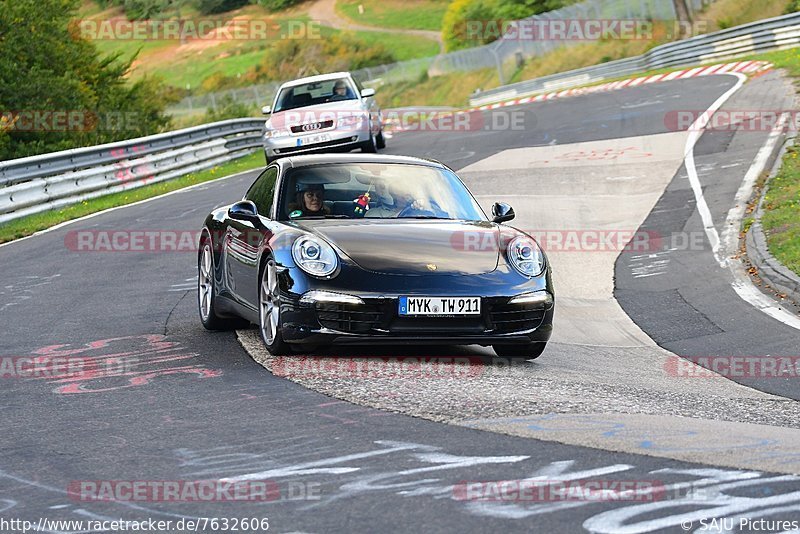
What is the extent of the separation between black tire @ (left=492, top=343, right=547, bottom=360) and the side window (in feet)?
6.47

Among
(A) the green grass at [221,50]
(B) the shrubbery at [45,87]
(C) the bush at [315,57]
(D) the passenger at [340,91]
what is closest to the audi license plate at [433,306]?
(D) the passenger at [340,91]

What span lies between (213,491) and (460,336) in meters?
3.26

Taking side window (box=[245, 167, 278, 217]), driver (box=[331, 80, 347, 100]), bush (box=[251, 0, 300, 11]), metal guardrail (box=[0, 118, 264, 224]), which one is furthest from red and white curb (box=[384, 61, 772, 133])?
bush (box=[251, 0, 300, 11])

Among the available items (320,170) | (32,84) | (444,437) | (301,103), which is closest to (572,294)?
(320,170)

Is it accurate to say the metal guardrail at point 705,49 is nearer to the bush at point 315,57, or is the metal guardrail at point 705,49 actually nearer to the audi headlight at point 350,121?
the audi headlight at point 350,121

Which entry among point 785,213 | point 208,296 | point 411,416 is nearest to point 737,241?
point 785,213

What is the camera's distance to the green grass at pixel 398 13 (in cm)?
11525

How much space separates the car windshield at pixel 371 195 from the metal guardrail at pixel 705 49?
32.8 metres

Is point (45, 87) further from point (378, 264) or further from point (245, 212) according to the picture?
point (378, 264)

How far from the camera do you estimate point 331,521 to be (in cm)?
491

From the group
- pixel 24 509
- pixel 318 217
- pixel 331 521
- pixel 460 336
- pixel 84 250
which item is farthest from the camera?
pixel 84 250

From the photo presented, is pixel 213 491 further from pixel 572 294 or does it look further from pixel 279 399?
pixel 572 294

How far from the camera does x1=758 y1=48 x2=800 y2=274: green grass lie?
13.8 m

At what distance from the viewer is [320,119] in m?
24.7
